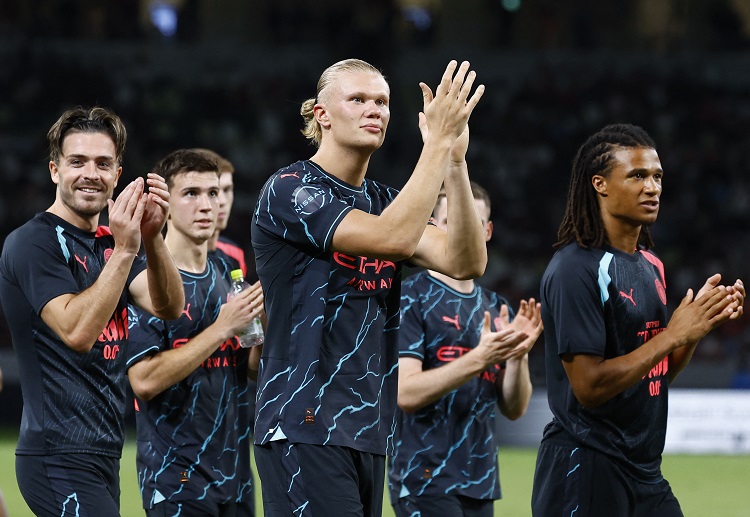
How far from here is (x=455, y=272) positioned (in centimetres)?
436

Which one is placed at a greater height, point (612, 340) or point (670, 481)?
point (612, 340)

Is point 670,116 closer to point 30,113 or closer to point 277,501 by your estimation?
point 30,113

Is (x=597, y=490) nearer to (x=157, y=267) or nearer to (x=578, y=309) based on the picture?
(x=578, y=309)

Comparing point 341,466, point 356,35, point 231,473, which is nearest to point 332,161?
point 341,466

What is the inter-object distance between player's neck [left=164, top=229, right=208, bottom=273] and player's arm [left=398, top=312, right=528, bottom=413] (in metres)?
1.21

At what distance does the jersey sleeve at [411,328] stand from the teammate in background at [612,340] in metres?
1.30

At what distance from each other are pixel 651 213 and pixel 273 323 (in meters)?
1.73

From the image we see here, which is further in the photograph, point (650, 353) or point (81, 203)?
point (81, 203)

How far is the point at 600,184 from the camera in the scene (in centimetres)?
496

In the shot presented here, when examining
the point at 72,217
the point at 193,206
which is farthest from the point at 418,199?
the point at 193,206

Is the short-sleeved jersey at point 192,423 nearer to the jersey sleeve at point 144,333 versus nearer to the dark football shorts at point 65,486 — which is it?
the jersey sleeve at point 144,333

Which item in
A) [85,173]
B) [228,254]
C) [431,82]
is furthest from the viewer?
[431,82]

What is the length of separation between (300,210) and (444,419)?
7.68 feet

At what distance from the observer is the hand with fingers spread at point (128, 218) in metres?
4.62
